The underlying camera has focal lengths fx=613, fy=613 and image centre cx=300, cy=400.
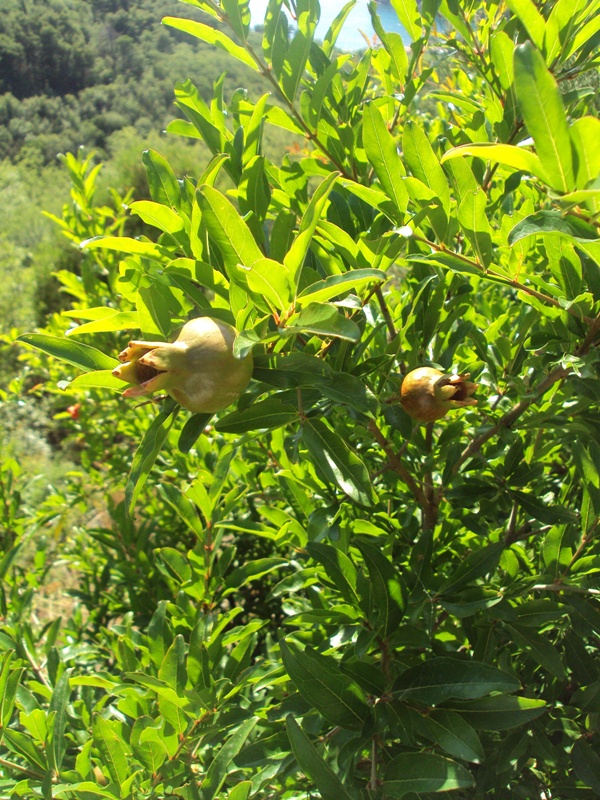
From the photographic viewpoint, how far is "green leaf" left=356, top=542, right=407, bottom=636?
776 millimetres

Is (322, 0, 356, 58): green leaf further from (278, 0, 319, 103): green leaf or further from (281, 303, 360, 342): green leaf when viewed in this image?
(281, 303, 360, 342): green leaf

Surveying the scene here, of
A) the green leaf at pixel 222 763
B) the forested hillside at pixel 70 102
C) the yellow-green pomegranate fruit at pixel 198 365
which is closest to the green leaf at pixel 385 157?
the yellow-green pomegranate fruit at pixel 198 365

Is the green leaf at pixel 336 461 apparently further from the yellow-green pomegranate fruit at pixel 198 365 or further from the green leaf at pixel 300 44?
the green leaf at pixel 300 44

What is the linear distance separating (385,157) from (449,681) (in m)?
0.60

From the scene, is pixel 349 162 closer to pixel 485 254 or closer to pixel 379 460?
pixel 485 254

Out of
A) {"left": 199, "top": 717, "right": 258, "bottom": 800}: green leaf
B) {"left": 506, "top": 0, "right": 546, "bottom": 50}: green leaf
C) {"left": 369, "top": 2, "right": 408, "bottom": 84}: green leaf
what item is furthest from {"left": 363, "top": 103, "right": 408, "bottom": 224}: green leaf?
{"left": 199, "top": 717, "right": 258, "bottom": 800}: green leaf

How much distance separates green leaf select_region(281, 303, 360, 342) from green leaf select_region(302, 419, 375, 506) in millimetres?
162

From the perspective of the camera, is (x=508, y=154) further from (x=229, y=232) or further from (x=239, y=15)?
(x=239, y=15)

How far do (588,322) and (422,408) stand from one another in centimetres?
22

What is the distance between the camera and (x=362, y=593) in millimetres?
820

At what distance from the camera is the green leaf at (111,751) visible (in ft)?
2.57

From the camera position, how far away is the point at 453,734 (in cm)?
69

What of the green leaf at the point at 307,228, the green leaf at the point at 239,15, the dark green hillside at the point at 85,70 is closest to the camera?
the green leaf at the point at 307,228

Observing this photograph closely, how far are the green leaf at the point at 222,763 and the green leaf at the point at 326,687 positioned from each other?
0.12 meters
